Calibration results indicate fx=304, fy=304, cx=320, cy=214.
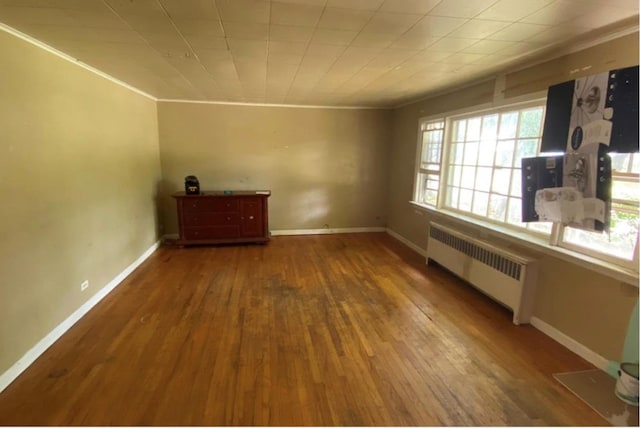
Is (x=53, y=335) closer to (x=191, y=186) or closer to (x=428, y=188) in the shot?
(x=191, y=186)

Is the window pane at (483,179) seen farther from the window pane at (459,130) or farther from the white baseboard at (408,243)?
the white baseboard at (408,243)

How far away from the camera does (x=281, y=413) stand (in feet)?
5.81

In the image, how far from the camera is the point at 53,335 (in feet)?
7.96

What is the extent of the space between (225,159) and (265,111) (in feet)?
3.59

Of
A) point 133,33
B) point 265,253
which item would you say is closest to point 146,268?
point 265,253

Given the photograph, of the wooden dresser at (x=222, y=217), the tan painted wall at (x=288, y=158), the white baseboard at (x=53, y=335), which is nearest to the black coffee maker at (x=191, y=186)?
the wooden dresser at (x=222, y=217)

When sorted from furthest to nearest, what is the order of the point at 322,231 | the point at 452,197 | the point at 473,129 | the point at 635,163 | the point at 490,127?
1. the point at 322,231
2. the point at 452,197
3. the point at 473,129
4. the point at 490,127
5. the point at 635,163

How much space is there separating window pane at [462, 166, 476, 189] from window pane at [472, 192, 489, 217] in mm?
174

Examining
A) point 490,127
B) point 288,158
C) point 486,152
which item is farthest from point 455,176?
point 288,158

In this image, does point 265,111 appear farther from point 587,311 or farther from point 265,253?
point 587,311

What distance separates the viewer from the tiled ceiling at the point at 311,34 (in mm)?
1734

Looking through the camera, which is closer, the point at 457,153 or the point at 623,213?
the point at 623,213

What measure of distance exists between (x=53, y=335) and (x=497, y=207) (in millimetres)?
4273

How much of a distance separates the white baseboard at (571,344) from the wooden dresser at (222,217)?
3.77 meters
